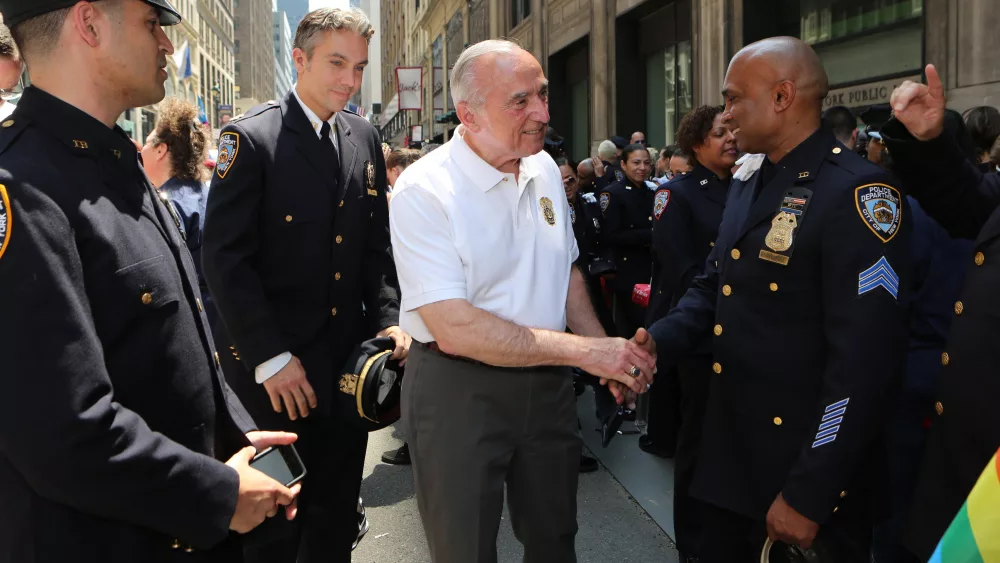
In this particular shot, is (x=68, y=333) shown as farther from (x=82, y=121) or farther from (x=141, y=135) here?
(x=141, y=135)

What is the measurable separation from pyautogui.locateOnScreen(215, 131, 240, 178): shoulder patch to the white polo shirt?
721 mm

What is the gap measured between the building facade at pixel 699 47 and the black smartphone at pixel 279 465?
24.3 feet

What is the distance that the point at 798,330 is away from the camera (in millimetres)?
2426

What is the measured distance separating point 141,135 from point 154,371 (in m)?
51.5

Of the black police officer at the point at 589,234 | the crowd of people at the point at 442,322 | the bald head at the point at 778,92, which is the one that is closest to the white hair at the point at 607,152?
the black police officer at the point at 589,234

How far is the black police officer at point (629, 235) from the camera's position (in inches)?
269

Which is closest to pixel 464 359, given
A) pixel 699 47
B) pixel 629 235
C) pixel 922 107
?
pixel 922 107

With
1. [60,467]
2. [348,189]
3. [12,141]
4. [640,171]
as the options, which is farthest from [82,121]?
[640,171]

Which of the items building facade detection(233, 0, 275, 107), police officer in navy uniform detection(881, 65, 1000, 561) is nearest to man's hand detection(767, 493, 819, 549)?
police officer in navy uniform detection(881, 65, 1000, 561)

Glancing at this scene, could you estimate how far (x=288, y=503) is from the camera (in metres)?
1.78

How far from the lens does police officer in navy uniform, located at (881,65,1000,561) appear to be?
1.98 metres

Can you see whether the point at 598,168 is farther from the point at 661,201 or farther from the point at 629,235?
the point at 661,201

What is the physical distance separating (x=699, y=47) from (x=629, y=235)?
645 centimetres

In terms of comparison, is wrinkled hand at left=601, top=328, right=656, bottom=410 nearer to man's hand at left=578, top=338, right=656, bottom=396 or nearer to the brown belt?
man's hand at left=578, top=338, right=656, bottom=396
